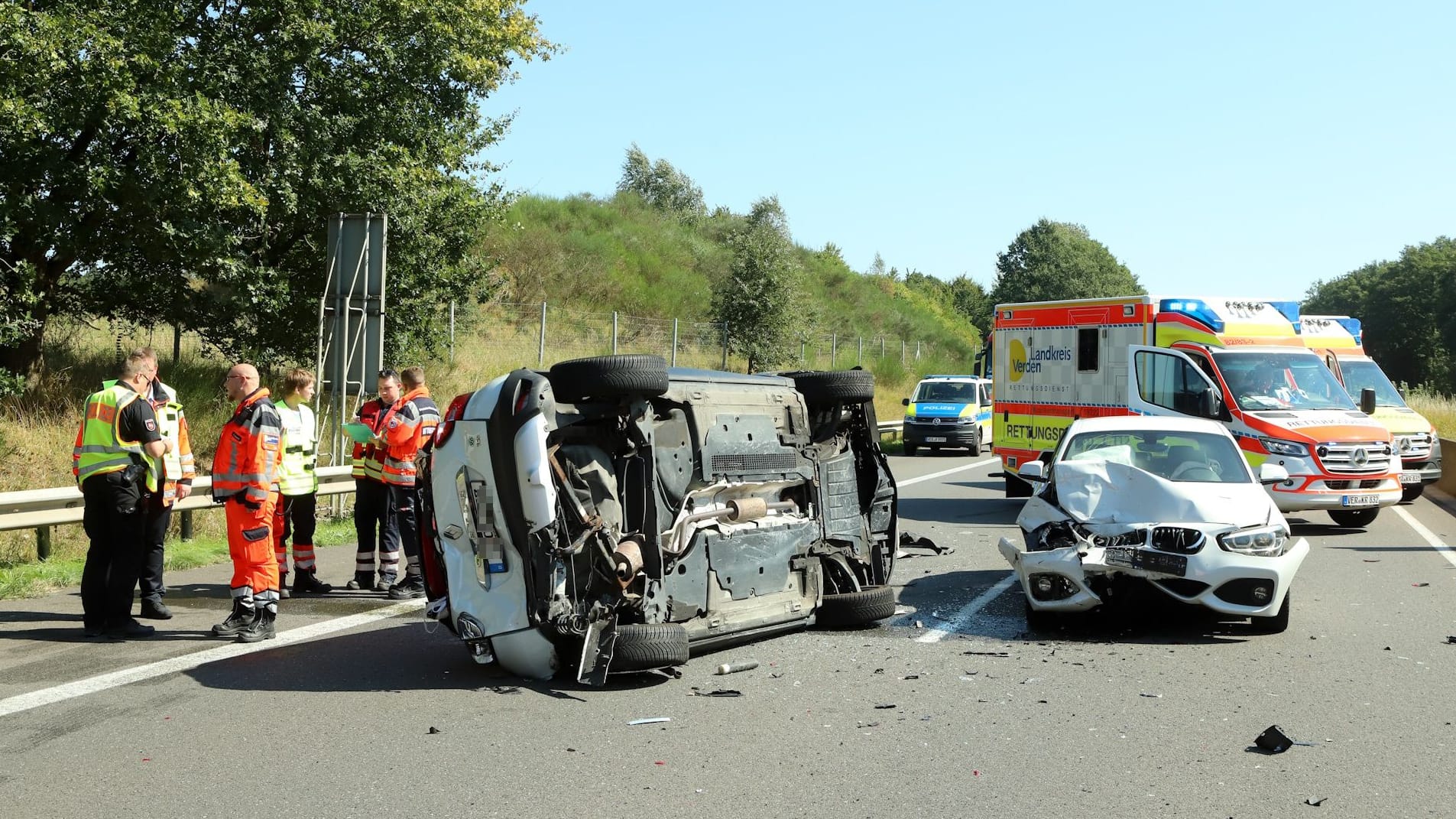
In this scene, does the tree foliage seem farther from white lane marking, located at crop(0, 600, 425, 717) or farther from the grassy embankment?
white lane marking, located at crop(0, 600, 425, 717)

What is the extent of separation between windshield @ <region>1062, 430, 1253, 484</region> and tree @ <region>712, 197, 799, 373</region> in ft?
92.4

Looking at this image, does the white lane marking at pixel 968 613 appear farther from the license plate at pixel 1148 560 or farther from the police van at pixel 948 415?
the police van at pixel 948 415

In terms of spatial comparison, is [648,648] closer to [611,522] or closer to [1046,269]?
[611,522]

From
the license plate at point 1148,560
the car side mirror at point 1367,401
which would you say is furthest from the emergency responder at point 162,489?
the car side mirror at point 1367,401

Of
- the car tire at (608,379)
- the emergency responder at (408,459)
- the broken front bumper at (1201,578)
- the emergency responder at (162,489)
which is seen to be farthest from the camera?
the emergency responder at (408,459)

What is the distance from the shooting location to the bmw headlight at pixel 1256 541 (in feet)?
27.6

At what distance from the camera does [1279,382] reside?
15.9m

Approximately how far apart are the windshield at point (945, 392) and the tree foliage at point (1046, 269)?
69.5 meters

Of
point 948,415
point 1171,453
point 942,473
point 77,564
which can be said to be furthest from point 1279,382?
point 948,415

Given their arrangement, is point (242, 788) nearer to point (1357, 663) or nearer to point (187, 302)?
point (1357, 663)

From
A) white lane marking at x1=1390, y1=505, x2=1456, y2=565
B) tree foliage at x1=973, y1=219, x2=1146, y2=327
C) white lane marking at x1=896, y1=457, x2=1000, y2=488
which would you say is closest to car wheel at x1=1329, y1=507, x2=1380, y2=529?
white lane marking at x1=1390, y1=505, x2=1456, y2=565

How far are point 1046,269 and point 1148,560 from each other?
96.9 m

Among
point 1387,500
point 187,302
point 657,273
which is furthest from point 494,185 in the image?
point 657,273

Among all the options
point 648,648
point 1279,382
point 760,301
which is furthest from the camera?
point 760,301
